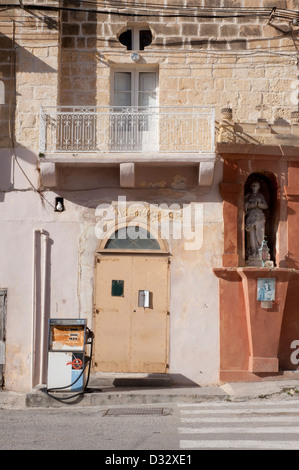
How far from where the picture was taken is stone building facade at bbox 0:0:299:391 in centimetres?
1354

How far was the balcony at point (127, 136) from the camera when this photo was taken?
13.6m

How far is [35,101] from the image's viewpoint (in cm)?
1406

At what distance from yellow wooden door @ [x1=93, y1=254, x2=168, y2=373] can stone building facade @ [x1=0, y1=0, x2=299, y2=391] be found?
3 centimetres

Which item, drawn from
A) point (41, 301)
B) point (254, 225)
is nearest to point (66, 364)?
point (41, 301)

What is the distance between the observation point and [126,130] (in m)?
14.3

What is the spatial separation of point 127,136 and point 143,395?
18.2 ft

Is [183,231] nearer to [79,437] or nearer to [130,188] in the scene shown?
[130,188]

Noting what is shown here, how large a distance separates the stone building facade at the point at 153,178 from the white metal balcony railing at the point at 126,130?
36mm

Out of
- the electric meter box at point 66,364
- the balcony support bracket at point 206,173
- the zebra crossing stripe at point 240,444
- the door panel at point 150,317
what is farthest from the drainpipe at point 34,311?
the zebra crossing stripe at point 240,444

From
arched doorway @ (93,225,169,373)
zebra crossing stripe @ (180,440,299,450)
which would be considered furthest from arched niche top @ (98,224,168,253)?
zebra crossing stripe @ (180,440,299,450)

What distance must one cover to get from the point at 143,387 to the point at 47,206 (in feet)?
14.0

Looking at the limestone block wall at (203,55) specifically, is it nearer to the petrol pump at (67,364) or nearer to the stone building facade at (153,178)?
the stone building facade at (153,178)

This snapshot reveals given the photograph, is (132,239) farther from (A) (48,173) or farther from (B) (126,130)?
(B) (126,130)
